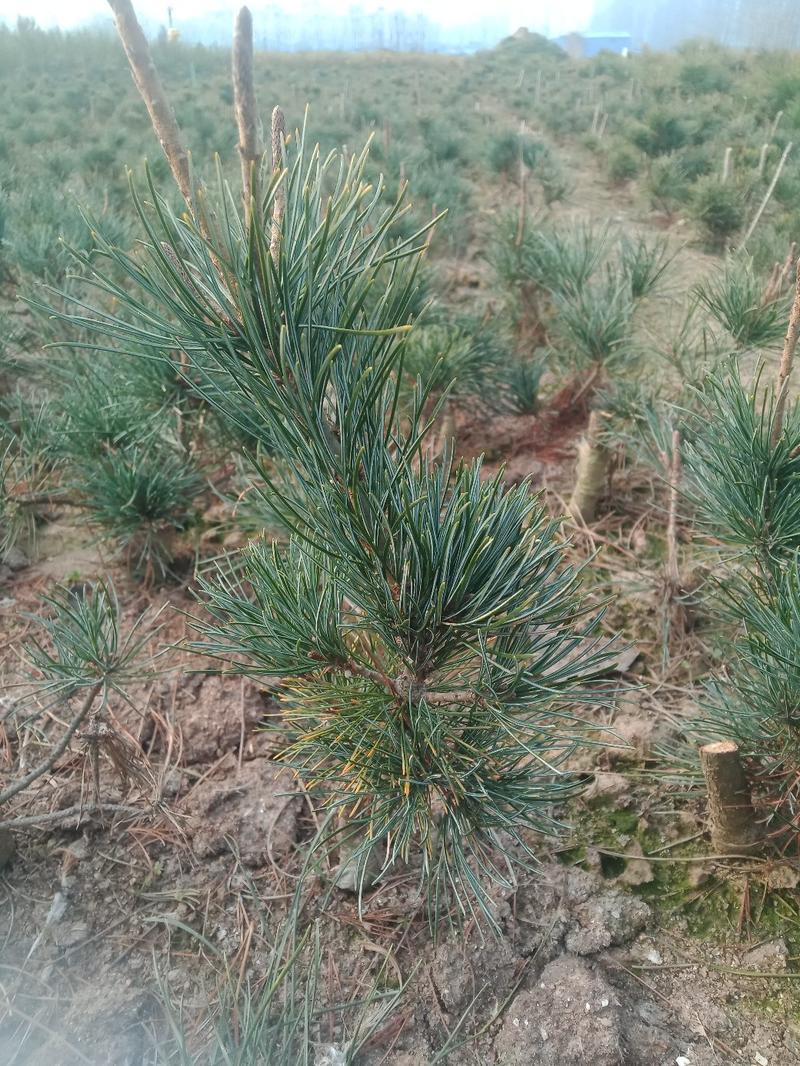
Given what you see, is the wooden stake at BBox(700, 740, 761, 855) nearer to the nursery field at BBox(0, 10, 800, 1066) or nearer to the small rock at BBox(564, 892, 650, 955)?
the nursery field at BBox(0, 10, 800, 1066)

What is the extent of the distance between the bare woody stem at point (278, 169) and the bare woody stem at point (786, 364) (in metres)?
0.57

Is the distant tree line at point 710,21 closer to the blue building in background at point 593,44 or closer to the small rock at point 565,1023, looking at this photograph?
the blue building in background at point 593,44

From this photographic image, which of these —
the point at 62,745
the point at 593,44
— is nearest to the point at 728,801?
the point at 62,745

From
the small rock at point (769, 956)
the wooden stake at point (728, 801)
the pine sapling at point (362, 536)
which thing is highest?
the pine sapling at point (362, 536)

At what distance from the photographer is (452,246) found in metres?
3.93

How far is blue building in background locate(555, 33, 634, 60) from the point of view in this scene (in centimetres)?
1391

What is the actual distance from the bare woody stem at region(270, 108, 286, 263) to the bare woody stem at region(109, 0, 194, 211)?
61 millimetres

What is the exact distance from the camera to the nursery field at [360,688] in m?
0.61

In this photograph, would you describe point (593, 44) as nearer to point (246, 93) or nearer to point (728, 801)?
point (728, 801)

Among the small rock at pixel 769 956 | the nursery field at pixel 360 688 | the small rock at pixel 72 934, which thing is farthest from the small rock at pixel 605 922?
the small rock at pixel 72 934

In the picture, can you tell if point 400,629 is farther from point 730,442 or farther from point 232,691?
point 232,691

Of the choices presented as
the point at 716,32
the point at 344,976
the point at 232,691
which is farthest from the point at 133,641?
the point at 716,32

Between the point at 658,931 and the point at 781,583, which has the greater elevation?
the point at 781,583

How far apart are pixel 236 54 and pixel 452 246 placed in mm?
3657
